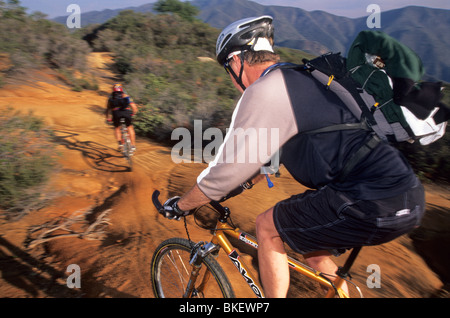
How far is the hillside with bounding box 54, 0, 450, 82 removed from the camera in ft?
238

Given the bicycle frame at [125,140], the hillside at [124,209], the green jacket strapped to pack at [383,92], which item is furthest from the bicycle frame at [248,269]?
the bicycle frame at [125,140]

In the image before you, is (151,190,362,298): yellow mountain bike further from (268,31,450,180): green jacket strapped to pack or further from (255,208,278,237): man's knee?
(268,31,450,180): green jacket strapped to pack

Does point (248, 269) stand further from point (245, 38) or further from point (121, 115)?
point (121, 115)

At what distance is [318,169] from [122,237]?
2.95 metres

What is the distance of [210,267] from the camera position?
185cm

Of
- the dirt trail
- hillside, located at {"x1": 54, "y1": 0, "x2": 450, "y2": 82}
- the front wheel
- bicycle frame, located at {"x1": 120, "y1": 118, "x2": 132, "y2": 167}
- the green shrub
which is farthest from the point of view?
hillside, located at {"x1": 54, "y1": 0, "x2": 450, "y2": 82}

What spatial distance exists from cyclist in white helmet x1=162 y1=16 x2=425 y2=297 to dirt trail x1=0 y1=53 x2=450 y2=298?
1.62 meters

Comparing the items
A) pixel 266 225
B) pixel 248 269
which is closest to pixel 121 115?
pixel 248 269

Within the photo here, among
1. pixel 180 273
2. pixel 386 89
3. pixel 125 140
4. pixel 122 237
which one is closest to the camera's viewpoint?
pixel 386 89

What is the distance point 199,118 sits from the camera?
7.57 meters

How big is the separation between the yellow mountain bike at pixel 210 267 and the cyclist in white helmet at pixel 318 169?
0.34 meters

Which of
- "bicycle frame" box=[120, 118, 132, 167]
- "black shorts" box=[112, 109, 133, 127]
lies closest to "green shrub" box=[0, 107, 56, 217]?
"bicycle frame" box=[120, 118, 132, 167]

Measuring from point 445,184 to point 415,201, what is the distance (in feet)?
18.7
